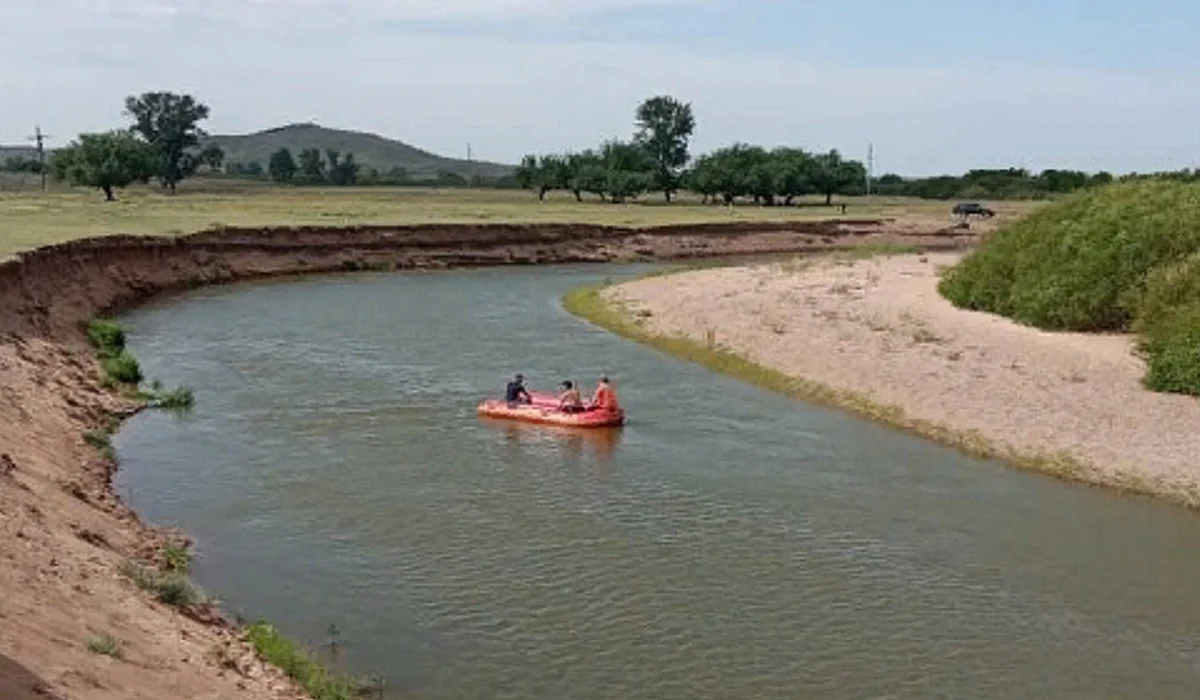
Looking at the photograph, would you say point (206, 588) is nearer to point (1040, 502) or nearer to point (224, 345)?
point (1040, 502)

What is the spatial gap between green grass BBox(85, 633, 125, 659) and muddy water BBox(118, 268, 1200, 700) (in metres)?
3.01

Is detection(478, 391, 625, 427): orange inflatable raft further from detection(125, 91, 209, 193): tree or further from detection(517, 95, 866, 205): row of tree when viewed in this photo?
detection(125, 91, 209, 193): tree

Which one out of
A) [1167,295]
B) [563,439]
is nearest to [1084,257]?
[1167,295]

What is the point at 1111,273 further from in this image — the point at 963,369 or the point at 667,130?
the point at 667,130

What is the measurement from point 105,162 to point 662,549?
102727 millimetres

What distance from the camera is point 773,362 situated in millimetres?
37500

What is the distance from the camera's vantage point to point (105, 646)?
13312 mm

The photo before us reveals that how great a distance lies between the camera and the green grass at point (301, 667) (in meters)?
14.4

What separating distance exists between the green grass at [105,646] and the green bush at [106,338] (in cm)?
2512

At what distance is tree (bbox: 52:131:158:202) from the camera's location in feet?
369

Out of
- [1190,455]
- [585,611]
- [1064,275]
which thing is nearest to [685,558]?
[585,611]

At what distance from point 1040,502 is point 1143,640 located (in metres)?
6.71

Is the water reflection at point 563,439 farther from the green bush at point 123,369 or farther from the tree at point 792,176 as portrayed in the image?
the tree at point 792,176

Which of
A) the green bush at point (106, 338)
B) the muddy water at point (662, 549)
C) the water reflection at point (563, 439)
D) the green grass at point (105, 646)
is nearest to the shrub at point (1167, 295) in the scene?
the muddy water at point (662, 549)
